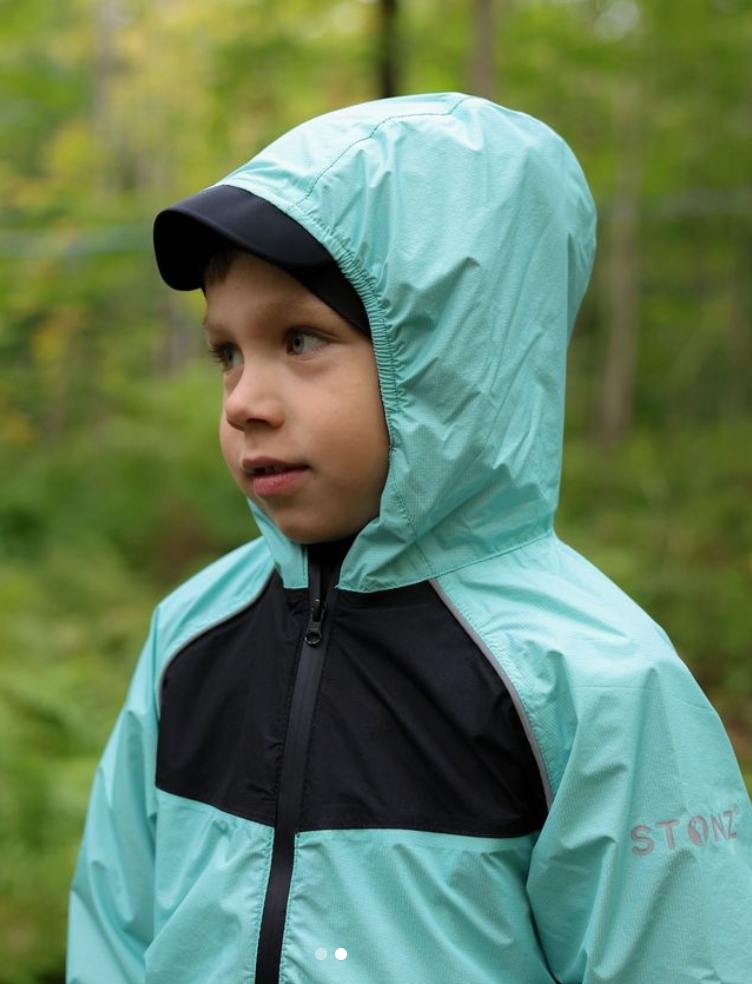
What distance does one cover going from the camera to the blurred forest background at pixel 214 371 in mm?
5996

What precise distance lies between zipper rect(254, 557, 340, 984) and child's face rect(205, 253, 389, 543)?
14 centimetres

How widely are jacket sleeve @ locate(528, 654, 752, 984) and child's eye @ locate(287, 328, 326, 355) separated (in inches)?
22.5

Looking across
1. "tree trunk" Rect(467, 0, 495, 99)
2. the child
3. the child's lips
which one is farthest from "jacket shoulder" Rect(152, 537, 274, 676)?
"tree trunk" Rect(467, 0, 495, 99)

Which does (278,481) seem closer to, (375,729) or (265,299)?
(265,299)

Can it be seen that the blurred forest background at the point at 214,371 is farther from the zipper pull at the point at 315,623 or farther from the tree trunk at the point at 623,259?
the zipper pull at the point at 315,623

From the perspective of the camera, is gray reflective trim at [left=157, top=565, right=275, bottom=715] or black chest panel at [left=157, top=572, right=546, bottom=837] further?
gray reflective trim at [left=157, top=565, right=275, bottom=715]

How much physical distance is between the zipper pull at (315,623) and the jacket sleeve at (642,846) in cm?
37

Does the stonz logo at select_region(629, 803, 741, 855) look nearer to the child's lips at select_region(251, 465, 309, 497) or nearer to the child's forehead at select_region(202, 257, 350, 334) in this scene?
the child's lips at select_region(251, 465, 309, 497)

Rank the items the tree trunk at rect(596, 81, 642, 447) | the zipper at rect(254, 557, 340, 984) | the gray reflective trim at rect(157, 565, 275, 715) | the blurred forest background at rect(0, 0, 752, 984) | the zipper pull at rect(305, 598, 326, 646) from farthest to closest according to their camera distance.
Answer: the tree trunk at rect(596, 81, 642, 447)
the blurred forest background at rect(0, 0, 752, 984)
the gray reflective trim at rect(157, 565, 275, 715)
the zipper pull at rect(305, 598, 326, 646)
the zipper at rect(254, 557, 340, 984)

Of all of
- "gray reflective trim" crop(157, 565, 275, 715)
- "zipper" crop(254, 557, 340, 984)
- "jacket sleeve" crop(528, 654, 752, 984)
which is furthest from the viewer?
"gray reflective trim" crop(157, 565, 275, 715)

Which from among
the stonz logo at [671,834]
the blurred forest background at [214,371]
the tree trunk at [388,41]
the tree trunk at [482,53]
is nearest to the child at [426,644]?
the stonz logo at [671,834]

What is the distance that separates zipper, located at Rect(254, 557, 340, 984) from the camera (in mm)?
1502

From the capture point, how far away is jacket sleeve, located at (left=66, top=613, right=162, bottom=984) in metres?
1.83

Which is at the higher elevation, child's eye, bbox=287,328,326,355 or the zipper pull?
child's eye, bbox=287,328,326,355
